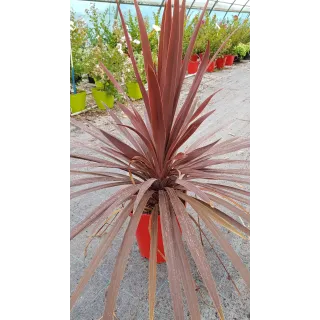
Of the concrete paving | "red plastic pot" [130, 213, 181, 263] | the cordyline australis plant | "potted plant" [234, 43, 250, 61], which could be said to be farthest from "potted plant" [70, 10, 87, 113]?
"potted plant" [234, 43, 250, 61]

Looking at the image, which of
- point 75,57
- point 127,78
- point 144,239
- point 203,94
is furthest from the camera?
point 203,94

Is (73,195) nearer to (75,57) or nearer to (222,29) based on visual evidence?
(75,57)

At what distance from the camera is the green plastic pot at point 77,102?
2.83 metres

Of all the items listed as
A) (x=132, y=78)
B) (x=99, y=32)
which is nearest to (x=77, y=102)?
(x=132, y=78)

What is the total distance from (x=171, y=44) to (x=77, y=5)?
429 centimetres

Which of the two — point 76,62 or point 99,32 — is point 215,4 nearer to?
point 99,32

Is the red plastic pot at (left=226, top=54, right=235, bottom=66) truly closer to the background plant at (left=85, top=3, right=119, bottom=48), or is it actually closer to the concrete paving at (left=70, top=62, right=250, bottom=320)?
the background plant at (left=85, top=3, right=119, bottom=48)

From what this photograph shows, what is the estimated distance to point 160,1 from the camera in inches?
220

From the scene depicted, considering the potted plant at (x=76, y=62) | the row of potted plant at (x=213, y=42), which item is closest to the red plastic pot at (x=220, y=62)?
the row of potted plant at (x=213, y=42)

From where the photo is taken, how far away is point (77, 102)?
2887mm

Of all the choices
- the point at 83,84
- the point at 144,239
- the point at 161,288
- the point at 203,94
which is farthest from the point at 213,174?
the point at 83,84

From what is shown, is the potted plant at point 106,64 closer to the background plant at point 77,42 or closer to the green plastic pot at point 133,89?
the background plant at point 77,42

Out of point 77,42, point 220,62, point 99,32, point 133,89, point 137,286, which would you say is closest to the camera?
point 137,286

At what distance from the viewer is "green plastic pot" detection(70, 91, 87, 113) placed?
283cm
